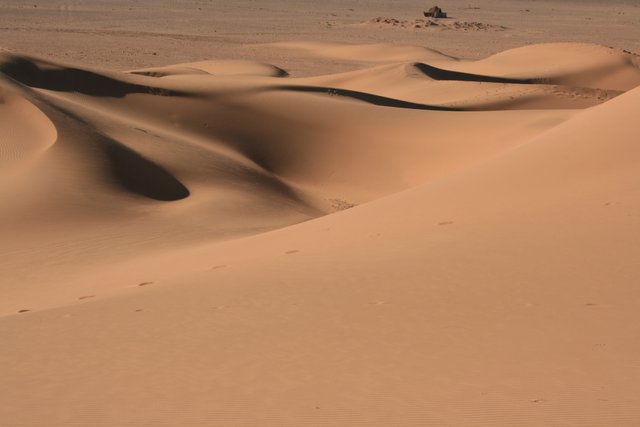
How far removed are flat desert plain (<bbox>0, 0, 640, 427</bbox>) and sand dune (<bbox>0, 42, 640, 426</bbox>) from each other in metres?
0.02

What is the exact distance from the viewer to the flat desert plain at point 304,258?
4.45 meters

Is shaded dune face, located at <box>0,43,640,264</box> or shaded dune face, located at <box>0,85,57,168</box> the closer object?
shaded dune face, located at <box>0,43,640,264</box>

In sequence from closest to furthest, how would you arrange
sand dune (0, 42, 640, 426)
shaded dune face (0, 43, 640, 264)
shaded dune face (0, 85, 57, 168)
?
sand dune (0, 42, 640, 426) < shaded dune face (0, 43, 640, 264) < shaded dune face (0, 85, 57, 168)

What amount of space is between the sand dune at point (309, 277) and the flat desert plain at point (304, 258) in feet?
0.08

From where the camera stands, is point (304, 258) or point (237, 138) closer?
point (304, 258)

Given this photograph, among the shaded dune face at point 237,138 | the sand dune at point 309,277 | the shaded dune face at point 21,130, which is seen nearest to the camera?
the sand dune at point 309,277

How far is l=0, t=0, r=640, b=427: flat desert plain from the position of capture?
4.45m

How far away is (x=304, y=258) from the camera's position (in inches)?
299

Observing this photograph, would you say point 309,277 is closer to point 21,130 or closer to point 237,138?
point 21,130

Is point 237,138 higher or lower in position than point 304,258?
lower

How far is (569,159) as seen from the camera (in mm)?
9445

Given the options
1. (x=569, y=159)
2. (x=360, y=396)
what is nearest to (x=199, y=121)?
(x=569, y=159)

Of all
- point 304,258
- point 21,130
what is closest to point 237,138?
point 21,130

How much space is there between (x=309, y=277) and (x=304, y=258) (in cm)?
85
